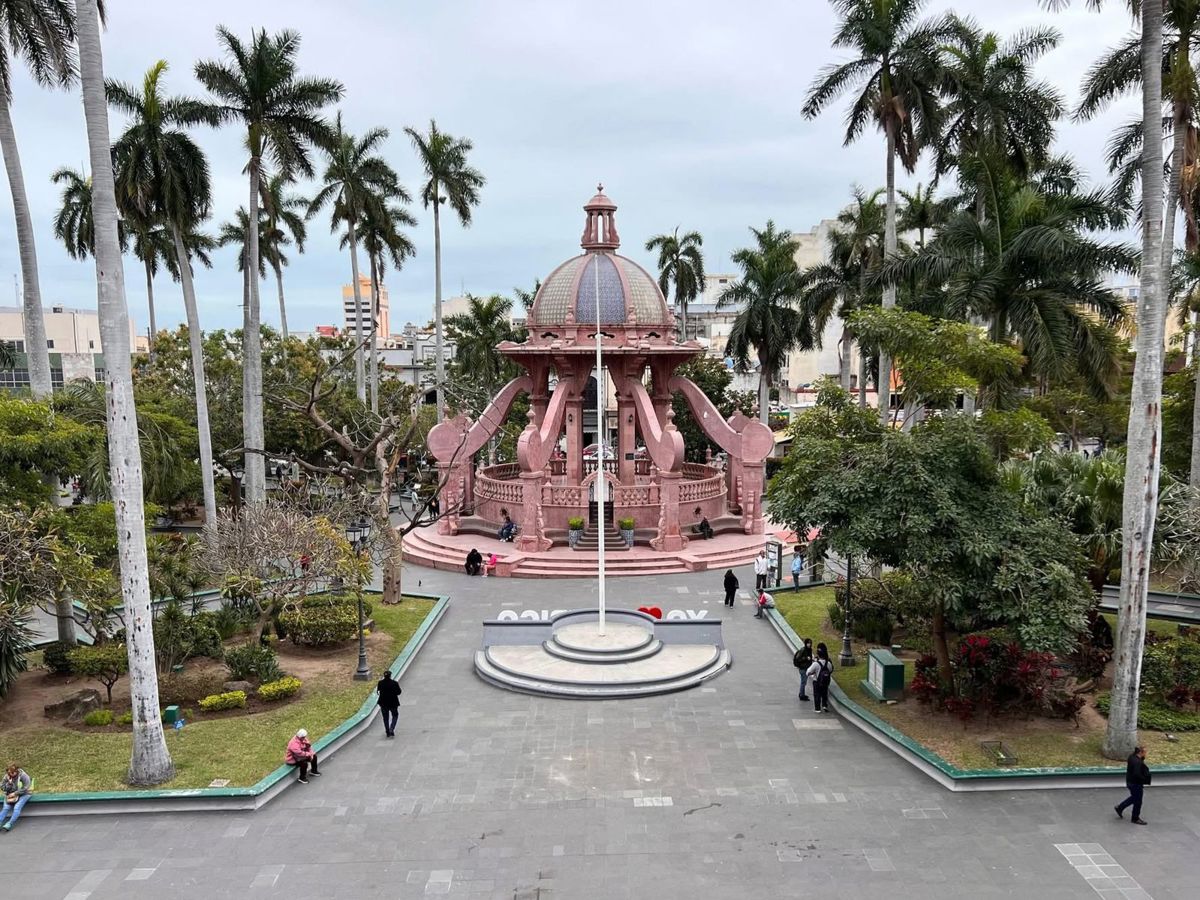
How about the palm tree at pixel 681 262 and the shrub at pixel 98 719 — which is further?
the palm tree at pixel 681 262

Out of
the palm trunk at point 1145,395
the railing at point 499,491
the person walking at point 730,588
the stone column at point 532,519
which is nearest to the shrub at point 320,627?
the stone column at point 532,519

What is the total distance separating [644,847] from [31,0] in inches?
1055

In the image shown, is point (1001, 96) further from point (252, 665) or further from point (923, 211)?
point (252, 665)

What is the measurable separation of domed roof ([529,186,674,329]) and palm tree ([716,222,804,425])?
7.14 metres

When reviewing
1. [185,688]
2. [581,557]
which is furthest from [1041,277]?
[185,688]

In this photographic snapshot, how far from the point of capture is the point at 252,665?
19.2m

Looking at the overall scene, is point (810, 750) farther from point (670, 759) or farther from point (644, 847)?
point (644, 847)

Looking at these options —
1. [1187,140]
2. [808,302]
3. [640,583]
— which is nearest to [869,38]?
[1187,140]

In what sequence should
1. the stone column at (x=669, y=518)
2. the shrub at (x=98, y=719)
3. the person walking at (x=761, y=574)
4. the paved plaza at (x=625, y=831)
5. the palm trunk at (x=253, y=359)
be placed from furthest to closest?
the stone column at (x=669, y=518), the palm trunk at (x=253, y=359), the person walking at (x=761, y=574), the shrub at (x=98, y=719), the paved plaza at (x=625, y=831)

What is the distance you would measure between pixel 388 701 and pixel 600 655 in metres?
5.59

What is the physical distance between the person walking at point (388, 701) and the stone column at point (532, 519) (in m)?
15.4

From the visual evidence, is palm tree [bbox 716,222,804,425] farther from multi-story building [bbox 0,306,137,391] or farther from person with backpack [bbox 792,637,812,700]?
multi-story building [bbox 0,306,137,391]

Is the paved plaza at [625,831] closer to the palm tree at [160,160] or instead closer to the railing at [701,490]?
the palm tree at [160,160]

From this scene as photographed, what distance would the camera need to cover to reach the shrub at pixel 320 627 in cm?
2167
